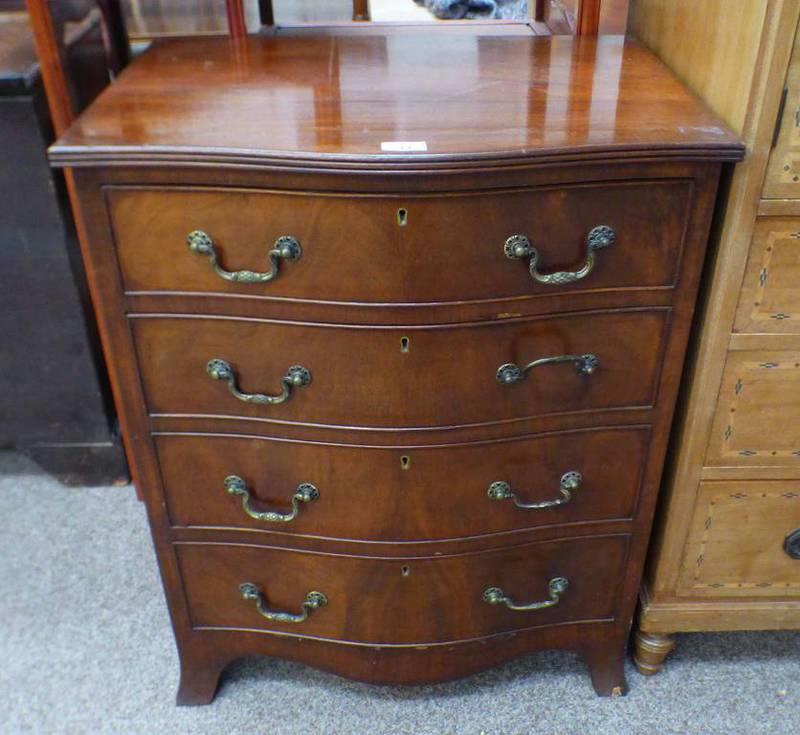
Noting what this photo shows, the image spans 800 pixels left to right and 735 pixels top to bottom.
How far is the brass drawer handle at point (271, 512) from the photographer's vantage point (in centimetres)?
106

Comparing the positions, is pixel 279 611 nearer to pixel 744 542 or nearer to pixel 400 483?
pixel 400 483

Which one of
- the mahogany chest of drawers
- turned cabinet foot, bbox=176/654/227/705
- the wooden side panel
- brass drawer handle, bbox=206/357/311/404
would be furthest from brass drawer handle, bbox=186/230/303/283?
turned cabinet foot, bbox=176/654/227/705

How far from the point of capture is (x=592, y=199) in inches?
35.1

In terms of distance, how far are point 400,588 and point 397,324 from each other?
41 centimetres

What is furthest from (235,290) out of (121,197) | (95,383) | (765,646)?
(765,646)

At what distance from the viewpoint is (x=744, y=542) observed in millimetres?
1191

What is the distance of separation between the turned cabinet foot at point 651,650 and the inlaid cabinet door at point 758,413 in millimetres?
344

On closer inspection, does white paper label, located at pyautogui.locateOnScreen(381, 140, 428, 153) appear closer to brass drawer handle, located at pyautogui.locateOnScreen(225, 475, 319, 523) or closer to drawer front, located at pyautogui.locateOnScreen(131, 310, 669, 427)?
drawer front, located at pyautogui.locateOnScreen(131, 310, 669, 427)

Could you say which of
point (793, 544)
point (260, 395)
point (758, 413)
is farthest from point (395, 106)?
point (793, 544)

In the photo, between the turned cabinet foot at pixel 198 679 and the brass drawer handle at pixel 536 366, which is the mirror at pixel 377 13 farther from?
the turned cabinet foot at pixel 198 679

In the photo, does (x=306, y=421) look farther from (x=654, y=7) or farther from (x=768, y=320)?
(x=654, y=7)

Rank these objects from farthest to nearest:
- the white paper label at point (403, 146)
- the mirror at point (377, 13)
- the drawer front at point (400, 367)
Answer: the mirror at point (377, 13) < the drawer front at point (400, 367) < the white paper label at point (403, 146)

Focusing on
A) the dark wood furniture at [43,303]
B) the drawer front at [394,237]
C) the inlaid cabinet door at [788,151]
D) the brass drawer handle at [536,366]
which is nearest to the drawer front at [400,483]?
the brass drawer handle at [536,366]

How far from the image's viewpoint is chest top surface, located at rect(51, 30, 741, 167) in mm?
844
